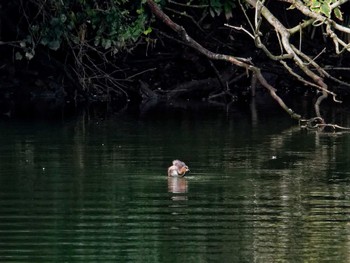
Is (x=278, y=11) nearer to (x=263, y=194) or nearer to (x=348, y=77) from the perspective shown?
(x=348, y=77)

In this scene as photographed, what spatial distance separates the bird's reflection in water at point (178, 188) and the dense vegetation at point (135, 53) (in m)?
8.10

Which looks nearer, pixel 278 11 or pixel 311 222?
pixel 311 222

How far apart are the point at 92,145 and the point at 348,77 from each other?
12.8 meters

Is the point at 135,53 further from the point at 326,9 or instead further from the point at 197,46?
the point at 326,9

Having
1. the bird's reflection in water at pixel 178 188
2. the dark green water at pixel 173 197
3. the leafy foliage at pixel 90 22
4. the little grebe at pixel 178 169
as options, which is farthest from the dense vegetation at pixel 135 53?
the bird's reflection in water at pixel 178 188

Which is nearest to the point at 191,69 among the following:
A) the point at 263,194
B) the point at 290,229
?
the point at 263,194

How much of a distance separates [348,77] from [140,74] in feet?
14.5

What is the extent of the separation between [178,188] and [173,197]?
55cm

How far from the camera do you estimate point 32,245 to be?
33.4 feet

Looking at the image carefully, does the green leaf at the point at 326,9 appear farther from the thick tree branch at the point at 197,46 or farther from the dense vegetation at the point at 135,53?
the dense vegetation at the point at 135,53

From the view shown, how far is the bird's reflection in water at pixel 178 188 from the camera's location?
1246 centimetres

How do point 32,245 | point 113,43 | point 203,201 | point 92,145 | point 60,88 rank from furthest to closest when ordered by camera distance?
point 60,88, point 113,43, point 92,145, point 203,201, point 32,245

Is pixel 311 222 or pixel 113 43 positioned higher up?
pixel 113 43

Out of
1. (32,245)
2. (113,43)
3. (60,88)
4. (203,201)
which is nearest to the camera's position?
(32,245)
